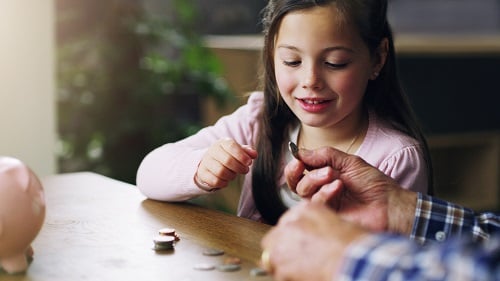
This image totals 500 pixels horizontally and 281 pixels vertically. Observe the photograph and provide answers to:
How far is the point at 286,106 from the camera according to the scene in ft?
5.88

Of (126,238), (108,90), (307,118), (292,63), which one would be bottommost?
(108,90)

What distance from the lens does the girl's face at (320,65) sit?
154 centimetres

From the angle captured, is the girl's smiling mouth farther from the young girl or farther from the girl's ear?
the girl's ear

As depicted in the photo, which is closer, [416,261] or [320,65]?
[416,261]

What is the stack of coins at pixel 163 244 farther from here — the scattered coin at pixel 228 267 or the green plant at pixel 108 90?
the green plant at pixel 108 90

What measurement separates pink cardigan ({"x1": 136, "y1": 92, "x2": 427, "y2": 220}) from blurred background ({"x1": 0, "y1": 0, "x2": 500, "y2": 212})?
11.5 inches

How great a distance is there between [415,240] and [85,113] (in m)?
2.40

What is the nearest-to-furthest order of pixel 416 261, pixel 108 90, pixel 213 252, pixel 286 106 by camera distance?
pixel 416 261, pixel 213 252, pixel 286 106, pixel 108 90

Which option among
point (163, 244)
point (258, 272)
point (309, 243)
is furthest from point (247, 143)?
point (309, 243)

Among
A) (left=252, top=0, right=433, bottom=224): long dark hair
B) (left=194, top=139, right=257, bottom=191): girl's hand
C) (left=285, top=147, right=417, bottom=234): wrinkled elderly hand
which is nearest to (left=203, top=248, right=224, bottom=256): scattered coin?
(left=285, top=147, right=417, bottom=234): wrinkled elderly hand

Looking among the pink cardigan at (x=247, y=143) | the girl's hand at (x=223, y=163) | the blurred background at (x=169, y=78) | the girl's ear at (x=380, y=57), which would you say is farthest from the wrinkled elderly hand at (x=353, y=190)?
the blurred background at (x=169, y=78)

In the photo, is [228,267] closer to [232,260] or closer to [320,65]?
[232,260]

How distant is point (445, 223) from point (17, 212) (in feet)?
1.92

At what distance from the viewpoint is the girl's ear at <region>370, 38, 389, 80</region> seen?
5.49 ft
